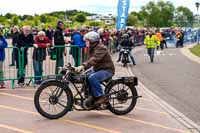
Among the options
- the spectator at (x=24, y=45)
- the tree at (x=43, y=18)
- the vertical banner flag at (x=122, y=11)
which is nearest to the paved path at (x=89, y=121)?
the spectator at (x=24, y=45)

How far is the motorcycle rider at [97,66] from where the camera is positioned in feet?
28.9

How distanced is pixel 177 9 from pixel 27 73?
9291cm

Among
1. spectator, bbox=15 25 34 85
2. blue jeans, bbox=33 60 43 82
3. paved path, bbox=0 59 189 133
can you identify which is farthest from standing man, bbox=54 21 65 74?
paved path, bbox=0 59 189 133

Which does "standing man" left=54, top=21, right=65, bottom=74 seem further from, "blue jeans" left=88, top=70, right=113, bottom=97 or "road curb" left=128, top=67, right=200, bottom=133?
A: "blue jeans" left=88, top=70, right=113, bottom=97

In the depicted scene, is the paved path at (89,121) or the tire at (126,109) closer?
the paved path at (89,121)

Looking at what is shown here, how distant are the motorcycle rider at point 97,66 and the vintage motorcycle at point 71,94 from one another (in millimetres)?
110

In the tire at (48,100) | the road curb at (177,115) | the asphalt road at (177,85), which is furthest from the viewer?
the asphalt road at (177,85)

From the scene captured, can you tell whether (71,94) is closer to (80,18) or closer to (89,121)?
(89,121)

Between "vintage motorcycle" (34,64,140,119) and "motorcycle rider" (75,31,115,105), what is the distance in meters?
0.11

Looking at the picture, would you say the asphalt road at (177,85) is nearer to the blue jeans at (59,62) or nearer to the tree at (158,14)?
the blue jeans at (59,62)

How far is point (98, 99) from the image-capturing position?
29.2 feet

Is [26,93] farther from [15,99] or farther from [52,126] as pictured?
[52,126]

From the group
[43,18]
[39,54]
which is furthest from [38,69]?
[43,18]

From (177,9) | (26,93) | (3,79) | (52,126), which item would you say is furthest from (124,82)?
(177,9)
